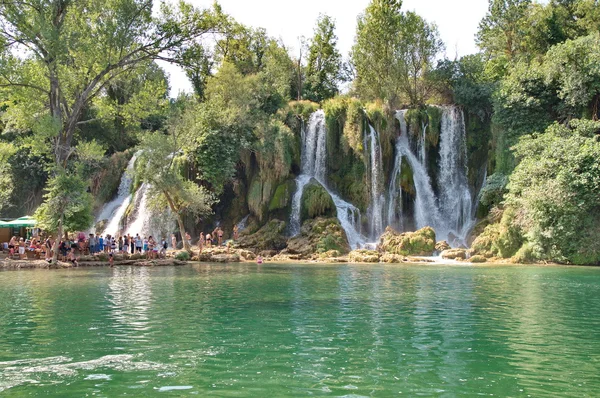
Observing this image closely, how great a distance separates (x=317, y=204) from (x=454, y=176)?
9.68 meters

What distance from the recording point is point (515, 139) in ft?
117

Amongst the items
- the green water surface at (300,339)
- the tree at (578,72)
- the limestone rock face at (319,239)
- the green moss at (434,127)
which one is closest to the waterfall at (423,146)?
the green moss at (434,127)

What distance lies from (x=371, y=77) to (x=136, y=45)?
22701 millimetres

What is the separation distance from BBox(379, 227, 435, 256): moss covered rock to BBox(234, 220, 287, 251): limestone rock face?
6.59 m

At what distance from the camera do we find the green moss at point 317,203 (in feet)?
121

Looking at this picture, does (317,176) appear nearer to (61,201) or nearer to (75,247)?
(75,247)

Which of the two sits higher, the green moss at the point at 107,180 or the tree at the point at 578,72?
the tree at the point at 578,72

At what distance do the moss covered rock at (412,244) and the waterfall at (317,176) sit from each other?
3.01m

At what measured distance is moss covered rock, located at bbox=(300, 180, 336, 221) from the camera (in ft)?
121

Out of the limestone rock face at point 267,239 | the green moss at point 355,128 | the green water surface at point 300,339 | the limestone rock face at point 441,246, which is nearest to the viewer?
the green water surface at point 300,339

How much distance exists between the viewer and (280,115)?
4206cm

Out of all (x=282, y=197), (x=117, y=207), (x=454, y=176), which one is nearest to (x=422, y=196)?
(x=454, y=176)

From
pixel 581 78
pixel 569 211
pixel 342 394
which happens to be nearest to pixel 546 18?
pixel 581 78

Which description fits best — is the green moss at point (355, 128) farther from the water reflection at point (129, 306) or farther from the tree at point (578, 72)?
the water reflection at point (129, 306)
